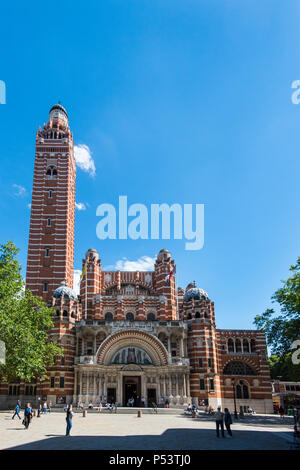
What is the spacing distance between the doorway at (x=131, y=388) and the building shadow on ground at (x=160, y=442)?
92.7ft

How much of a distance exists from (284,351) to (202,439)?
19.8m

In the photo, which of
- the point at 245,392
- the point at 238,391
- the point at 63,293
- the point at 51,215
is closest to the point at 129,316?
the point at 63,293

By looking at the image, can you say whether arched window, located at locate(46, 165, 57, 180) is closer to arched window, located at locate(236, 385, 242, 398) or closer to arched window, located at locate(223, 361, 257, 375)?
arched window, located at locate(223, 361, 257, 375)

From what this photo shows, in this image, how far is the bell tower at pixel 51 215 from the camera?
55906 mm

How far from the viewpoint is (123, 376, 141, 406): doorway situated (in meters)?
46.7

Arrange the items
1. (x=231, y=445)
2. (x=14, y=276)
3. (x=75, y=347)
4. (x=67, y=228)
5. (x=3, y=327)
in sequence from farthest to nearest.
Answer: (x=67, y=228) < (x=75, y=347) < (x=14, y=276) < (x=3, y=327) < (x=231, y=445)

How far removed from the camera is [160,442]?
55.0 feet

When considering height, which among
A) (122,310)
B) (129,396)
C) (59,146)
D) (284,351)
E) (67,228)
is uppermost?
(59,146)

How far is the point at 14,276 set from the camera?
3312 centimetres

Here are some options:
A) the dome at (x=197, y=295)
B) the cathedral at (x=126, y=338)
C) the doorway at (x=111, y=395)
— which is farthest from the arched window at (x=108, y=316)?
the dome at (x=197, y=295)

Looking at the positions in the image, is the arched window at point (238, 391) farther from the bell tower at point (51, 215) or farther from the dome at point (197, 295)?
the bell tower at point (51, 215)
